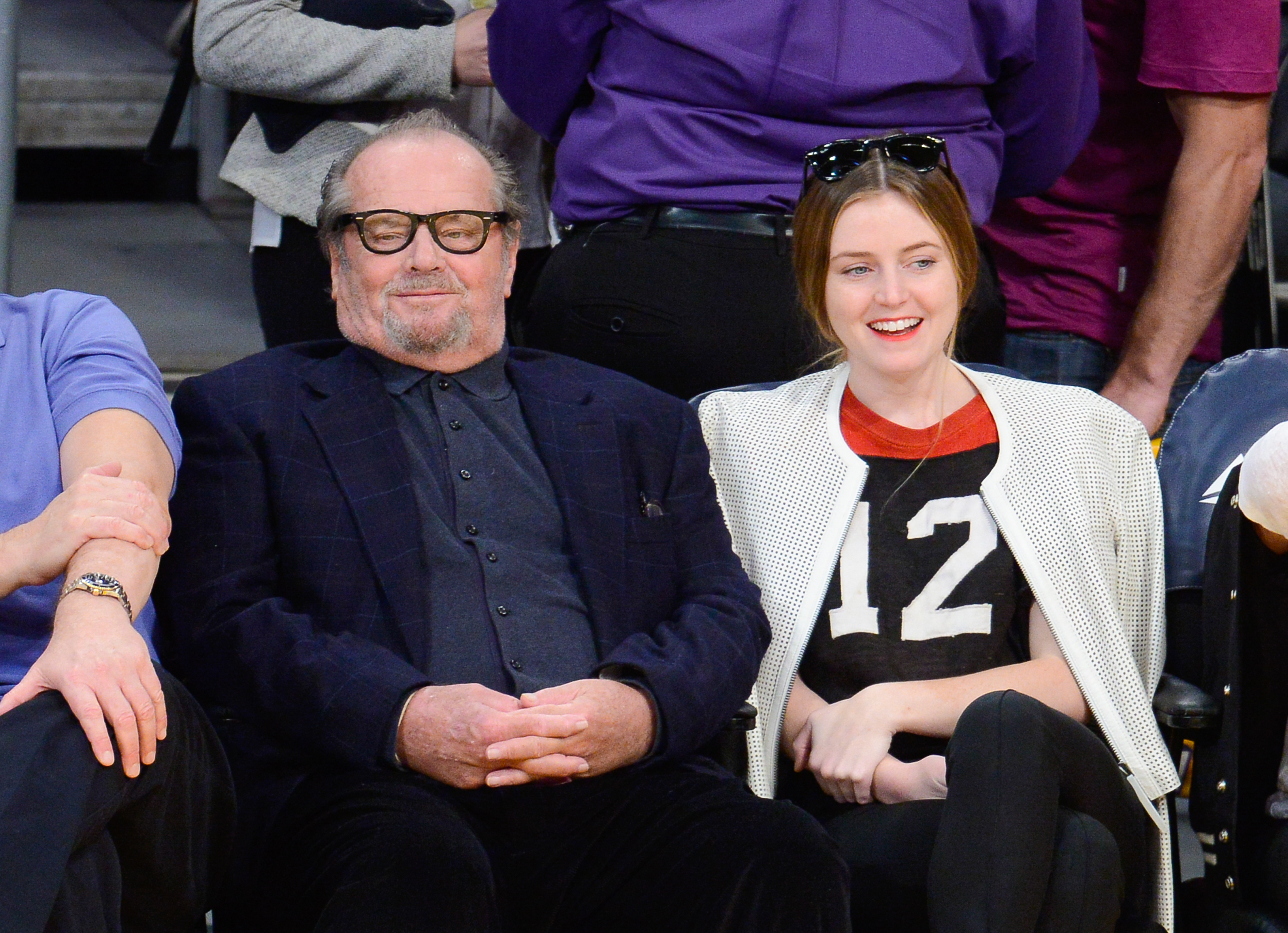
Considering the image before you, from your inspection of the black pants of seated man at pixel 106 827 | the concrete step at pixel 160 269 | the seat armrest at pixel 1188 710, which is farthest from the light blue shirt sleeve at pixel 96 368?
the concrete step at pixel 160 269

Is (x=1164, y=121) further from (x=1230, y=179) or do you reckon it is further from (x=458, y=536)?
(x=458, y=536)

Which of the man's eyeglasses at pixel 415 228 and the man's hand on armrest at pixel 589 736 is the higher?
the man's eyeglasses at pixel 415 228

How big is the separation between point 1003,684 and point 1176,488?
0.55 metres

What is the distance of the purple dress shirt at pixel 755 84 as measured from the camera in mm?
2764

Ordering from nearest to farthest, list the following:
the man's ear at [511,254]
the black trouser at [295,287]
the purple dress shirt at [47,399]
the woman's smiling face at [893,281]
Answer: the purple dress shirt at [47,399]
the woman's smiling face at [893,281]
the man's ear at [511,254]
the black trouser at [295,287]

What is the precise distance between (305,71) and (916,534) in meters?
1.38

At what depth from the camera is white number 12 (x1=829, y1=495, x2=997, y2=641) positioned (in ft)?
8.22

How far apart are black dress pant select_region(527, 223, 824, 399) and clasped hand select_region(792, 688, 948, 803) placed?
653mm

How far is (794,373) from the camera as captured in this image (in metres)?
2.91

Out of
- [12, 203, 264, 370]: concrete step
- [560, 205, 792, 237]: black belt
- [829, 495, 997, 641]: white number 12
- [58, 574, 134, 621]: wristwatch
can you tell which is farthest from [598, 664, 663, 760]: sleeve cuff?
[12, 203, 264, 370]: concrete step

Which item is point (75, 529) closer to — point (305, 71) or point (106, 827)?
point (106, 827)

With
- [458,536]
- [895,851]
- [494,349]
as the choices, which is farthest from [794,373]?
[895,851]

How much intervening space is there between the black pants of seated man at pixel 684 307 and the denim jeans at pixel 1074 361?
0.58 m

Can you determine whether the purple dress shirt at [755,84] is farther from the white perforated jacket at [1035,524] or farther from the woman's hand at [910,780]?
the woman's hand at [910,780]
